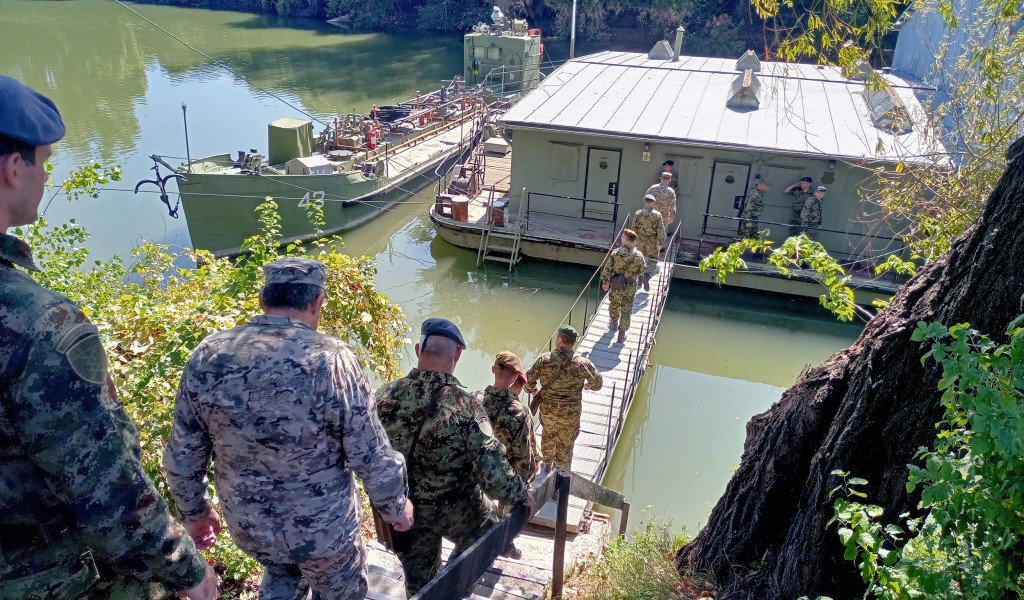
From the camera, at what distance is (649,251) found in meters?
12.2

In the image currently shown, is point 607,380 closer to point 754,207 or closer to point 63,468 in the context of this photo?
point 754,207

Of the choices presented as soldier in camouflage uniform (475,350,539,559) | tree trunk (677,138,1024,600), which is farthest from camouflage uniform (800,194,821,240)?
soldier in camouflage uniform (475,350,539,559)

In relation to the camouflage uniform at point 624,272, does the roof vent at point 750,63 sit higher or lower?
higher

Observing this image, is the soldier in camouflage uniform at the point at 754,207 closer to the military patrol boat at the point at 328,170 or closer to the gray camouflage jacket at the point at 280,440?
the military patrol boat at the point at 328,170

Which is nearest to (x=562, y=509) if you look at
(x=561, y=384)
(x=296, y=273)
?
(x=296, y=273)

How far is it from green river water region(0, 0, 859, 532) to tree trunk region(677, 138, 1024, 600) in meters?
3.97

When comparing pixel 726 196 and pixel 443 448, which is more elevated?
pixel 443 448

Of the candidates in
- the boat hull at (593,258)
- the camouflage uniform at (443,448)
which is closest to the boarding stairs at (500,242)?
the boat hull at (593,258)

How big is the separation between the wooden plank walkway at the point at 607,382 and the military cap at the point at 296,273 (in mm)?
3786

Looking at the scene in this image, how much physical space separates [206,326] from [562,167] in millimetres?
11722

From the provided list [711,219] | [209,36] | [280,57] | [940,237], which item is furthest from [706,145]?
[209,36]

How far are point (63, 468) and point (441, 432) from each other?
1.70 m

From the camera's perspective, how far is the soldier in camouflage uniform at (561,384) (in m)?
6.60

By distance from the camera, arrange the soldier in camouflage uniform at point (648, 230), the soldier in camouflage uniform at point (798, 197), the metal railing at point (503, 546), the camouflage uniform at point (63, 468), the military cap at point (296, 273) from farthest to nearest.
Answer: the soldier in camouflage uniform at point (798, 197) < the soldier in camouflage uniform at point (648, 230) < the metal railing at point (503, 546) < the military cap at point (296, 273) < the camouflage uniform at point (63, 468)
